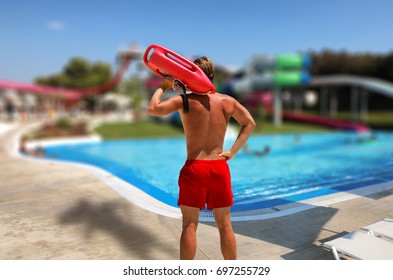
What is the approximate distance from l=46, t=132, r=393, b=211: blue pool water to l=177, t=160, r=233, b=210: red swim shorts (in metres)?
2.47

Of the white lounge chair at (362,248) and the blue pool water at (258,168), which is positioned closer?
the white lounge chair at (362,248)

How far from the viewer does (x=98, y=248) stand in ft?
11.2

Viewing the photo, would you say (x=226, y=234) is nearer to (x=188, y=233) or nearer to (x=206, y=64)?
(x=188, y=233)

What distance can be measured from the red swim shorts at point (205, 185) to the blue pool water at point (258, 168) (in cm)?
247

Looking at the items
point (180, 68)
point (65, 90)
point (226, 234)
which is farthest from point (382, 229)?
point (65, 90)

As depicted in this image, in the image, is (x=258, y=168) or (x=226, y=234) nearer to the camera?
(x=226, y=234)

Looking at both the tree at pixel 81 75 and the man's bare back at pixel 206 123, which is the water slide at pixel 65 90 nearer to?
the tree at pixel 81 75

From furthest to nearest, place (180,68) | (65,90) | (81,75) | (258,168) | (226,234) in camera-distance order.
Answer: (81,75) → (65,90) → (258,168) → (226,234) → (180,68)

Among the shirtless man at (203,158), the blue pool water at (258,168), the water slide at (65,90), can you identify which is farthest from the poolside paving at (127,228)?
the water slide at (65,90)

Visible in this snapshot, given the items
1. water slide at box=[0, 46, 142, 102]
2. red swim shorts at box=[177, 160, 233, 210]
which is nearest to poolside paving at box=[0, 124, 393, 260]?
red swim shorts at box=[177, 160, 233, 210]

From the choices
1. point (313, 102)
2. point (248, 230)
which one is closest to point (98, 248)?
point (248, 230)

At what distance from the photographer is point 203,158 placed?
2824mm

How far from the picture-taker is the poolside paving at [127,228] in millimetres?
3307

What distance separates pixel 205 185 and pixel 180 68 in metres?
1.07
